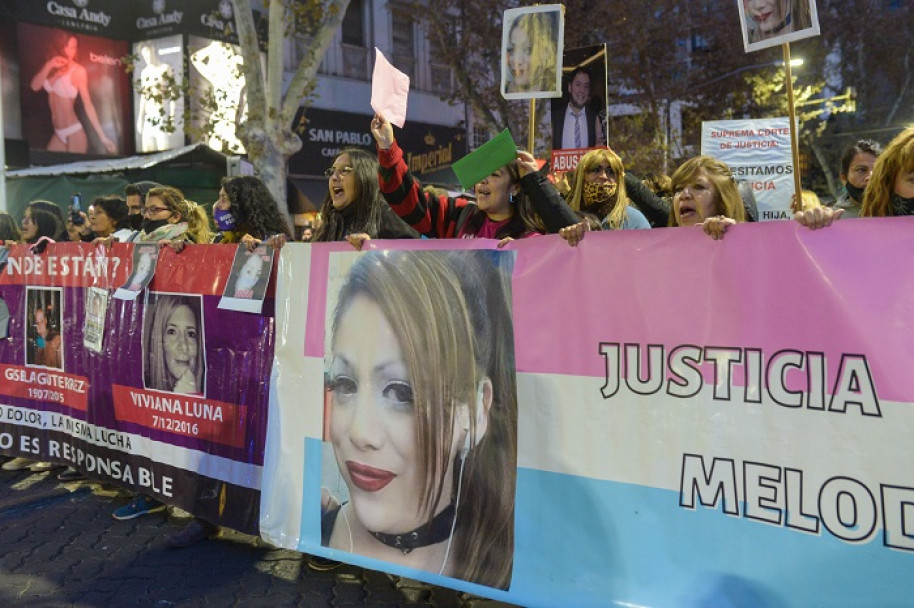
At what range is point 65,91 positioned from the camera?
19797 millimetres

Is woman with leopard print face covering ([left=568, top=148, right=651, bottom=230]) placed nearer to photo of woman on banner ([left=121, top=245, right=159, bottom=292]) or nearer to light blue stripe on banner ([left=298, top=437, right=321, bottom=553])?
light blue stripe on banner ([left=298, top=437, right=321, bottom=553])

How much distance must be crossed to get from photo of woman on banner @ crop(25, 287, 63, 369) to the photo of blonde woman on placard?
14.3ft

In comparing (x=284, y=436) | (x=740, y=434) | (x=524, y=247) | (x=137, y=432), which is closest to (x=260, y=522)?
(x=284, y=436)

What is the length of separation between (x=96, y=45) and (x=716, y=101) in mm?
15971

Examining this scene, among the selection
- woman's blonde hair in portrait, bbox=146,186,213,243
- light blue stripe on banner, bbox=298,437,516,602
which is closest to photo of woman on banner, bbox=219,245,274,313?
light blue stripe on banner, bbox=298,437,516,602

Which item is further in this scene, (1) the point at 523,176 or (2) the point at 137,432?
(2) the point at 137,432

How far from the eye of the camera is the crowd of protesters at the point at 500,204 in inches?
124

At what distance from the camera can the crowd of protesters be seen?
3139 millimetres

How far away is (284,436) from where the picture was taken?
4.00 m

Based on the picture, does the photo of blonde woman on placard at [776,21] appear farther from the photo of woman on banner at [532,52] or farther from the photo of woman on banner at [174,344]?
the photo of woman on banner at [174,344]

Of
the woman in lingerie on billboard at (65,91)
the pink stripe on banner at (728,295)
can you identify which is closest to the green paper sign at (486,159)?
the pink stripe on banner at (728,295)

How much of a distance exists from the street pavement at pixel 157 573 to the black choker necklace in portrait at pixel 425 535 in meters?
0.27

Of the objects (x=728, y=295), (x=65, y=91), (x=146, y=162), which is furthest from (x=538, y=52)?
(x=65, y=91)

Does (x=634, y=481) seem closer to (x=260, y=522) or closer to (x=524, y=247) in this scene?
(x=524, y=247)
